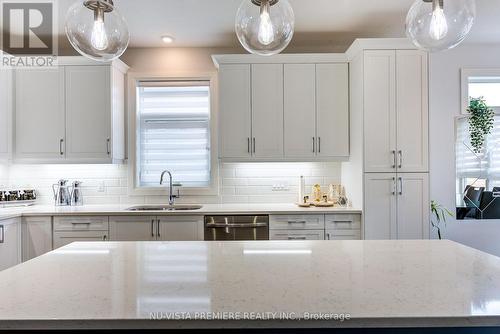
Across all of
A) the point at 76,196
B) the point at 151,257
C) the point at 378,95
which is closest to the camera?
the point at 151,257

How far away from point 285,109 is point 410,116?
3.97 ft

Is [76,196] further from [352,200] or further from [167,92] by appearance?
[352,200]

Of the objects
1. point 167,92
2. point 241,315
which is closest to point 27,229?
point 167,92

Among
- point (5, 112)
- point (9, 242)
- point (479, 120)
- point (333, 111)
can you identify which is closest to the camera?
point (9, 242)

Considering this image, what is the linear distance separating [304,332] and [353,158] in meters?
2.48

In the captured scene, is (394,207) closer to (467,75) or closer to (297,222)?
(297,222)

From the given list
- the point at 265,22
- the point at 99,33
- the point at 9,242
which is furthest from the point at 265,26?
the point at 9,242

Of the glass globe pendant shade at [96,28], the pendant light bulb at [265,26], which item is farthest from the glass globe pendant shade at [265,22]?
the glass globe pendant shade at [96,28]

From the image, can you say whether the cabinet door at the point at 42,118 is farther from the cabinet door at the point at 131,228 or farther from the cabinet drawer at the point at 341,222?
the cabinet drawer at the point at 341,222

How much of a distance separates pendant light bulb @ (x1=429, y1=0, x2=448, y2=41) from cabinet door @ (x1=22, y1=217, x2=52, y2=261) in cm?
336

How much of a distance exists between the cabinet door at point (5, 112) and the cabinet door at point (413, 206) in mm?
3941

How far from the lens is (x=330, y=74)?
10.8 ft

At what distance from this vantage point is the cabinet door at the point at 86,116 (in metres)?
3.26

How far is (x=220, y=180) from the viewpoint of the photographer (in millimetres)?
Result: 3629
